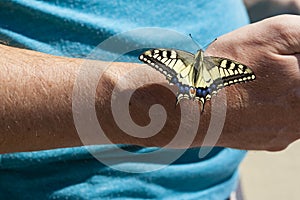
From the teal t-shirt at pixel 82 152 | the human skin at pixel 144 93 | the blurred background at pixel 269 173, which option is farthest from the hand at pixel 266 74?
the blurred background at pixel 269 173

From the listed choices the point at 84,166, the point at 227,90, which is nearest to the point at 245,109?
the point at 227,90

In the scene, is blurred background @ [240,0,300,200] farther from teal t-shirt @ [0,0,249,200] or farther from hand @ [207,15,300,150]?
hand @ [207,15,300,150]

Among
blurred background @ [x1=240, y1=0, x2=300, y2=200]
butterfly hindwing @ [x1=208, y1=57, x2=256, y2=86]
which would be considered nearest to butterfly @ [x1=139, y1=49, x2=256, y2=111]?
butterfly hindwing @ [x1=208, y1=57, x2=256, y2=86]

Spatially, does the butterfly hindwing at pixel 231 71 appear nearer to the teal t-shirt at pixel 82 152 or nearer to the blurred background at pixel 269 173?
the teal t-shirt at pixel 82 152

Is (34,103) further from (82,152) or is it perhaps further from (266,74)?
(266,74)

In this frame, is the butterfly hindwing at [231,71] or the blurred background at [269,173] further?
the blurred background at [269,173]

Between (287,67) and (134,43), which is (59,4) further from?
(287,67)
